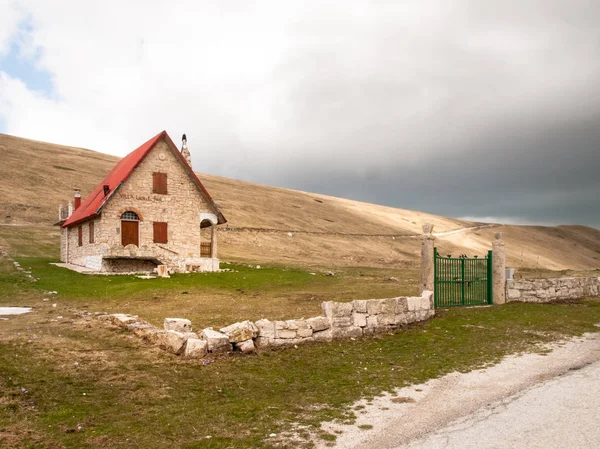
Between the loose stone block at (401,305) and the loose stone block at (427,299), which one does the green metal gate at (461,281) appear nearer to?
the loose stone block at (427,299)

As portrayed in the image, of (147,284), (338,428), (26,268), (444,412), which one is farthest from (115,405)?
(26,268)

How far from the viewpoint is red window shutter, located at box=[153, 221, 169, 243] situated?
116 ft

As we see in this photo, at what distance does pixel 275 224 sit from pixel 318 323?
59.8 m

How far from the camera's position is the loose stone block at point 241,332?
1136 cm

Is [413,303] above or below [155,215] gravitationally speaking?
below

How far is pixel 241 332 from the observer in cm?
1145

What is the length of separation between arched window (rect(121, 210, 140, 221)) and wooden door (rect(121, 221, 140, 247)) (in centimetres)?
23

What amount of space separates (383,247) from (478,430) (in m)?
68.4

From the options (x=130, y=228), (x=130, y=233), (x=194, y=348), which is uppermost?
(x=130, y=228)

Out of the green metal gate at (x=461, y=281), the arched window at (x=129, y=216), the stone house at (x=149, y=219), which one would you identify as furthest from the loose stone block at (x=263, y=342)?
the arched window at (x=129, y=216)

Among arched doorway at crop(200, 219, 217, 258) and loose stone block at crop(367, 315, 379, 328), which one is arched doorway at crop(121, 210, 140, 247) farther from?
loose stone block at crop(367, 315, 379, 328)

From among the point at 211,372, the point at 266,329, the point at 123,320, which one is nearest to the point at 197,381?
the point at 211,372

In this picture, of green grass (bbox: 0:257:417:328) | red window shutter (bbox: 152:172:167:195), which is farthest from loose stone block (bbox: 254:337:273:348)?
red window shutter (bbox: 152:172:167:195)

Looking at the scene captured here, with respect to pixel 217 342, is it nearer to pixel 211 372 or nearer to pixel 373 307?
pixel 211 372
